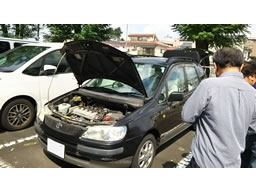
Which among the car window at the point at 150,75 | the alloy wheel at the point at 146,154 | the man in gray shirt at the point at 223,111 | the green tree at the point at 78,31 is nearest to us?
the man in gray shirt at the point at 223,111

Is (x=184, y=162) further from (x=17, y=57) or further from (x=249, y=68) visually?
(x=17, y=57)

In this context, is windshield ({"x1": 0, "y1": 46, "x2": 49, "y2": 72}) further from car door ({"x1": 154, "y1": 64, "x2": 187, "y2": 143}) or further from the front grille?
car door ({"x1": 154, "y1": 64, "x2": 187, "y2": 143})

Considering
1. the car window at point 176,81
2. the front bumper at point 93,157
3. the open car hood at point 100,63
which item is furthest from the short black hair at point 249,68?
the front bumper at point 93,157

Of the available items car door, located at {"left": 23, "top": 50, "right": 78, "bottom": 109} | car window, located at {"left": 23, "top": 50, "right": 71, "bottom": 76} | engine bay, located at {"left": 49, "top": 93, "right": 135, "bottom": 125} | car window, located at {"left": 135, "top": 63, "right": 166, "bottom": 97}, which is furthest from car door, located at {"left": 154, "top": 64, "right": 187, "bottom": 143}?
car window, located at {"left": 23, "top": 50, "right": 71, "bottom": 76}

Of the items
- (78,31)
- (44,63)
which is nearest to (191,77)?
(44,63)

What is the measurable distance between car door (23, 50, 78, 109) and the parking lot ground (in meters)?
0.83

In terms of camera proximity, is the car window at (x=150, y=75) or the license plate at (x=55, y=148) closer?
the license plate at (x=55, y=148)

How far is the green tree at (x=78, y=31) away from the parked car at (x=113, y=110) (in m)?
12.8

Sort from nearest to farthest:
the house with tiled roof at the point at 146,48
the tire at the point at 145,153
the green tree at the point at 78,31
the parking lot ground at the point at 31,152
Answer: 1. the tire at the point at 145,153
2. the parking lot ground at the point at 31,152
3. the green tree at the point at 78,31
4. the house with tiled roof at the point at 146,48

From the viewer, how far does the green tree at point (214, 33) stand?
41.0ft

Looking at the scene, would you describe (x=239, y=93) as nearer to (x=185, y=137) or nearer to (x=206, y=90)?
(x=206, y=90)

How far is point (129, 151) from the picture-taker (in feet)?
7.38

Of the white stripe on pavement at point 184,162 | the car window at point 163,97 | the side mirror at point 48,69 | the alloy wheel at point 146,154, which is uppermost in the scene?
the side mirror at point 48,69

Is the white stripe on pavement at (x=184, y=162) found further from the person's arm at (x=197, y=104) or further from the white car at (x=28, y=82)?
the white car at (x=28, y=82)
